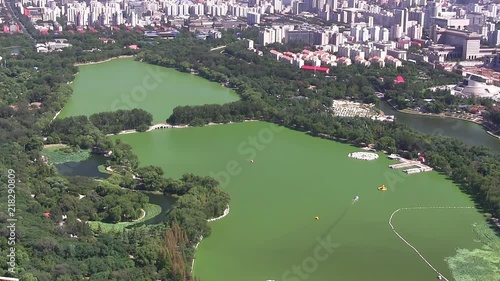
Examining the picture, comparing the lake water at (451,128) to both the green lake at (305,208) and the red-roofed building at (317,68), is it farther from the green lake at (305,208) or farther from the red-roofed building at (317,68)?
the red-roofed building at (317,68)

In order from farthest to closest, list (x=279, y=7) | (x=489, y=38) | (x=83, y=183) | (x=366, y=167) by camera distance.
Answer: (x=279, y=7) < (x=489, y=38) < (x=366, y=167) < (x=83, y=183)

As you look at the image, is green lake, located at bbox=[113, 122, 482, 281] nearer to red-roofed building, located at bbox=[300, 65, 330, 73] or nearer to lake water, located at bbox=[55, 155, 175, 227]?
lake water, located at bbox=[55, 155, 175, 227]

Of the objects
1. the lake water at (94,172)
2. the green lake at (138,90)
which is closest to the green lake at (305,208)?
the green lake at (138,90)

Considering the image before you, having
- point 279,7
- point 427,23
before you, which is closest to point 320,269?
point 427,23

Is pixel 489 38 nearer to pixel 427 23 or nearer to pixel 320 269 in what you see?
pixel 427 23

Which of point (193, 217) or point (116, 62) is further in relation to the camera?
point (116, 62)

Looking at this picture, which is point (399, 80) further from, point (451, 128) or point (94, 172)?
point (94, 172)
